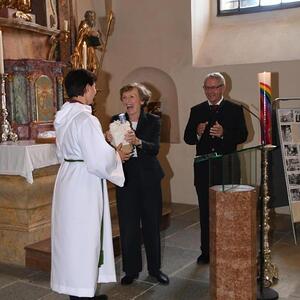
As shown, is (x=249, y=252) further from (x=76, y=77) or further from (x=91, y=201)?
(x=76, y=77)

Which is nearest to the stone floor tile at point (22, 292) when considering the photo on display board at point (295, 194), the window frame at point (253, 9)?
the photo on display board at point (295, 194)

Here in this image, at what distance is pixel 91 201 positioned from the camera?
3.14 metres

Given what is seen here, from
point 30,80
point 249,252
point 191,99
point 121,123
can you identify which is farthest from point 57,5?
point 249,252

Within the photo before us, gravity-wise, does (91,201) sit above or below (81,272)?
above

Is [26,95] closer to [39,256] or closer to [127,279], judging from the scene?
[39,256]

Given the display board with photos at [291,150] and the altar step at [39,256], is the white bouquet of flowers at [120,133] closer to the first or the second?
the altar step at [39,256]

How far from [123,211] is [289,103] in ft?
→ 11.1

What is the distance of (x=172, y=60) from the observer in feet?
23.1

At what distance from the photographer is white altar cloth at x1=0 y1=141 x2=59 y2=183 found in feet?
14.0

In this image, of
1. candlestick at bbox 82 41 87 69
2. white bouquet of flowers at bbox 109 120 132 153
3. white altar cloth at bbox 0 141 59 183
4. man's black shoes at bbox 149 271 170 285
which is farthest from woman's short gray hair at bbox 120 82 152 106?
candlestick at bbox 82 41 87 69

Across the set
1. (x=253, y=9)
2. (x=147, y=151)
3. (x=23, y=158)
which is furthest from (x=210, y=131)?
(x=253, y=9)

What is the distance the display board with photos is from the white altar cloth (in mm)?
2329

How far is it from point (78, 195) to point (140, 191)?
2.29 feet

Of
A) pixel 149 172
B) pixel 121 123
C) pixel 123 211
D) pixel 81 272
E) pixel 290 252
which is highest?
pixel 121 123
